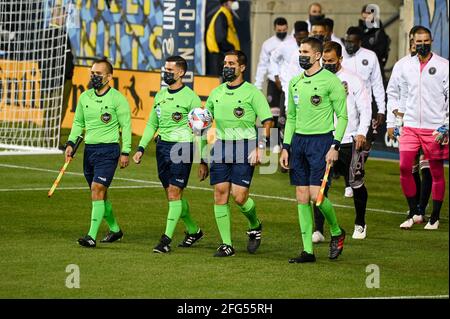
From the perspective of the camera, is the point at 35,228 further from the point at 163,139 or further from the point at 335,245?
the point at 335,245

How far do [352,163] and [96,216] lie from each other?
3096 mm

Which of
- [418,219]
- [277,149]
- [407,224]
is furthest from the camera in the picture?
[277,149]

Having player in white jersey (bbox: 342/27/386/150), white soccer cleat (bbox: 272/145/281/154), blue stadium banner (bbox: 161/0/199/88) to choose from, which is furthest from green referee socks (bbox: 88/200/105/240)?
white soccer cleat (bbox: 272/145/281/154)

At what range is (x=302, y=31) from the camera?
2178 centimetres

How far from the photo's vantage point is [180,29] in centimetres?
2367

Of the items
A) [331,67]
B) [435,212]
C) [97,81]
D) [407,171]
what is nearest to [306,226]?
[331,67]

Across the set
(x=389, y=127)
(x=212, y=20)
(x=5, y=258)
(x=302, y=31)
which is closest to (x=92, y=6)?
(x=212, y=20)

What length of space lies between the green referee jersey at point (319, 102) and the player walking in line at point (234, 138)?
0.45m

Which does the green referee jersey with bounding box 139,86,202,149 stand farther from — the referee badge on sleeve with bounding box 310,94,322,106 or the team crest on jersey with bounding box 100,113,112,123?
the referee badge on sleeve with bounding box 310,94,322,106

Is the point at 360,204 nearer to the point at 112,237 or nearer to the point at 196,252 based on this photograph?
the point at 196,252

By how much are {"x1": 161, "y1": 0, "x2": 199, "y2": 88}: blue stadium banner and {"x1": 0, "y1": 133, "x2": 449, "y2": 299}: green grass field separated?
11.2 ft

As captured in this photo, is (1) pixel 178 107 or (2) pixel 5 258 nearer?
(2) pixel 5 258

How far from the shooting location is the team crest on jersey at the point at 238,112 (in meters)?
14.2

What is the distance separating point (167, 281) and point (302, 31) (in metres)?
9.90
